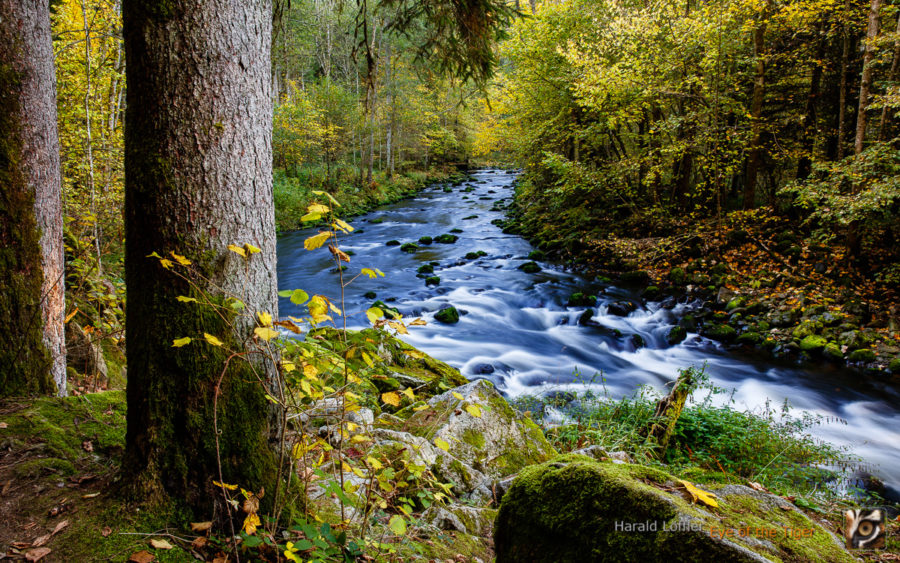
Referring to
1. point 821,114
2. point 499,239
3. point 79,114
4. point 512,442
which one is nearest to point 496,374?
point 512,442

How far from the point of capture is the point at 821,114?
11.4m

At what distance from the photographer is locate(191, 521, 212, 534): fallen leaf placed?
1.85 m

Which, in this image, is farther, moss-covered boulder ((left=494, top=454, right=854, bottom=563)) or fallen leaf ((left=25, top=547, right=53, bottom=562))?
fallen leaf ((left=25, top=547, right=53, bottom=562))

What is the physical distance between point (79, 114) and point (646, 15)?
11.5 metres

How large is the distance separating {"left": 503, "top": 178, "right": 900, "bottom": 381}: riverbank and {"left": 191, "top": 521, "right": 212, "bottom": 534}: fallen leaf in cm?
903

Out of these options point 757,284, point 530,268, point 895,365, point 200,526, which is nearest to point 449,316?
point 530,268

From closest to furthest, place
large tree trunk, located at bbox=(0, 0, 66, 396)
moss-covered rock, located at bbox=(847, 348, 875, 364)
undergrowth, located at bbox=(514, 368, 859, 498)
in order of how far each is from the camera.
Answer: large tree trunk, located at bbox=(0, 0, 66, 396) < undergrowth, located at bbox=(514, 368, 859, 498) < moss-covered rock, located at bbox=(847, 348, 875, 364)

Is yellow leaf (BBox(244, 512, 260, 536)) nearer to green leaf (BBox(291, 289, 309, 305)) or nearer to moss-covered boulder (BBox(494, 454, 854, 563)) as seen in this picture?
green leaf (BBox(291, 289, 309, 305))

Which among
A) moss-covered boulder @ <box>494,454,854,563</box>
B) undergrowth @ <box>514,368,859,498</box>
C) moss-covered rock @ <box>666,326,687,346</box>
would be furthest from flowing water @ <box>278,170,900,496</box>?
moss-covered boulder @ <box>494,454,854,563</box>

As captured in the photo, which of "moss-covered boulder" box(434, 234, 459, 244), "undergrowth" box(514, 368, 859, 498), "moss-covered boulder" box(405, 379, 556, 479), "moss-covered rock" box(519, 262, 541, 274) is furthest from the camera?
"moss-covered boulder" box(434, 234, 459, 244)

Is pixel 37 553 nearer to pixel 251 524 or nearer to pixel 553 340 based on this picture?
pixel 251 524

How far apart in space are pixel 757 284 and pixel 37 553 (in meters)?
11.7

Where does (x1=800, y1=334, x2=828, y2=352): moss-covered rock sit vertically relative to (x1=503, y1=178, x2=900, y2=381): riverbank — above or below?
below

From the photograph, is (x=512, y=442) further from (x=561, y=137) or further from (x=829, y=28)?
(x=561, y=137)
